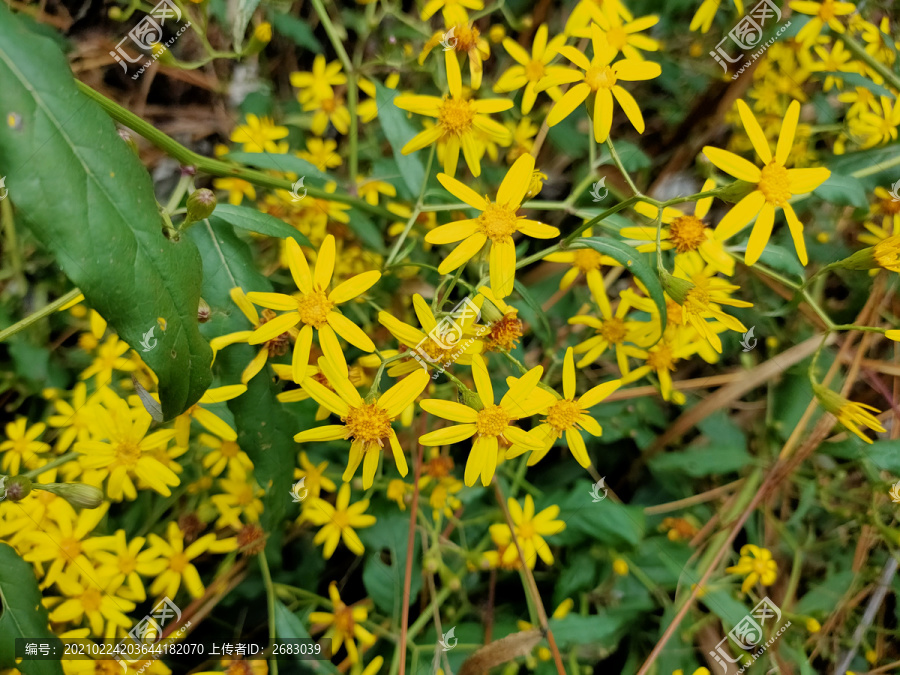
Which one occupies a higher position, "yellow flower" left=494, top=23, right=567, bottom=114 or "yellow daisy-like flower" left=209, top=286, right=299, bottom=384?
"yellow flower" left=494, top=23, right=567, bottom=114

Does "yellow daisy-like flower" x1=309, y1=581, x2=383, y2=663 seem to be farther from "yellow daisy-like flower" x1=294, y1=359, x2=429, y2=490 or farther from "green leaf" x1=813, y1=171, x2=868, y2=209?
"green leaf" x1=813, y1=171, x2=868, y2=209

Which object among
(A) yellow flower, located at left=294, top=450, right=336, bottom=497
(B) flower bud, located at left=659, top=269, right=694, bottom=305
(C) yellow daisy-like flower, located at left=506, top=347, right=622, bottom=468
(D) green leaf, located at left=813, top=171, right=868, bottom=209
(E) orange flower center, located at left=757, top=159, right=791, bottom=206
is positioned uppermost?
(E) orange flower center, located at left=757, top=159, right=791, bottom=206

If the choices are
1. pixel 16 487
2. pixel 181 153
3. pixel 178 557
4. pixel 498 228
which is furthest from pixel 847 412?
pixel 16 487

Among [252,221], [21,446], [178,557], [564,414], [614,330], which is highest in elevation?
[252,221]

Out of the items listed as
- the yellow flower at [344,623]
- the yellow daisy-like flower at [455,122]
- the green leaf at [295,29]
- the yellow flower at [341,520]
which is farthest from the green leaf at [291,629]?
the green leaf at [295,29]

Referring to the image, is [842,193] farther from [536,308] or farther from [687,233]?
[536,308]

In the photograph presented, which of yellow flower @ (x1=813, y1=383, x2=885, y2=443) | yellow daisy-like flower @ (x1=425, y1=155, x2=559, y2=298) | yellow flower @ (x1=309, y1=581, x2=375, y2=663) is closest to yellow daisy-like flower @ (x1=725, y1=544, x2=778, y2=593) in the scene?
yellow flower @ (x1=813, y1=383, x2=885, y2=443)
